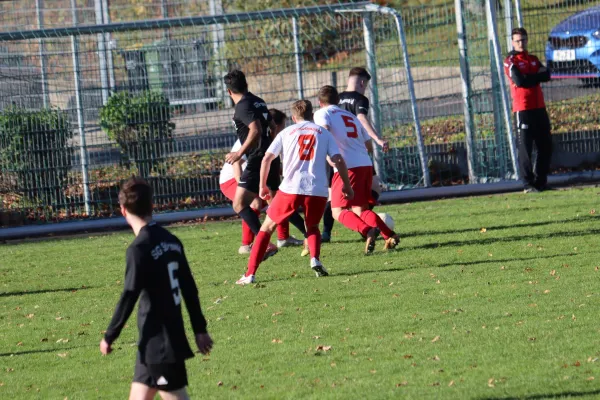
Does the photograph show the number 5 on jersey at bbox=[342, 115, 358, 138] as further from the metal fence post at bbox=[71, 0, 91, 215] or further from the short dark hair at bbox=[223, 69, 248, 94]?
the metal fence post at bbox=[71, 0, 91, 215]

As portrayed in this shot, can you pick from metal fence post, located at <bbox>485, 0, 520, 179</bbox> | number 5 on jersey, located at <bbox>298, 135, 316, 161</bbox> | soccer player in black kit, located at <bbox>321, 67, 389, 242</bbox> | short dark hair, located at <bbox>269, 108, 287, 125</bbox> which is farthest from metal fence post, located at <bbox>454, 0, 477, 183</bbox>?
number 5 on jersey, located at <bbox>298, 135, 316, 161</bbox>

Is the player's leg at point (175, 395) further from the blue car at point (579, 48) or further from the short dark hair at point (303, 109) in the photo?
the blue car at point (579, 48)

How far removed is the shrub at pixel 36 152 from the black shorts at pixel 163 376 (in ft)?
34.7

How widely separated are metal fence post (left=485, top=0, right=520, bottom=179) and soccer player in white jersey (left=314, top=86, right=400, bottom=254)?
17.9 ft

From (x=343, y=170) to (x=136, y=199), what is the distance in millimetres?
4737

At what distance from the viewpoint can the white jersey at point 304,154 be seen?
9734 millimetres

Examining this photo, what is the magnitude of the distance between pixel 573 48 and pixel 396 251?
695 centimetres

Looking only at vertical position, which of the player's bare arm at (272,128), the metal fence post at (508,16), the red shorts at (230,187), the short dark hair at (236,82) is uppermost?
the metal fence post at (508,16)

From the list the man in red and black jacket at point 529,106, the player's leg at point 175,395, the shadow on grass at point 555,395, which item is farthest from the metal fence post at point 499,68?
the player's leg at point 175,395

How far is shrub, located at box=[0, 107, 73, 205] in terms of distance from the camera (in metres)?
15.2

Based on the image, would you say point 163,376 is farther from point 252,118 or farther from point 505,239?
point 505,239

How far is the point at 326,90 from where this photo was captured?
11.1m

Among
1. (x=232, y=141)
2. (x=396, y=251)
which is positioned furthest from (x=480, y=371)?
(x=232, y=141)

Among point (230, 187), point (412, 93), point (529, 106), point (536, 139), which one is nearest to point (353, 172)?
point (230, 187)
